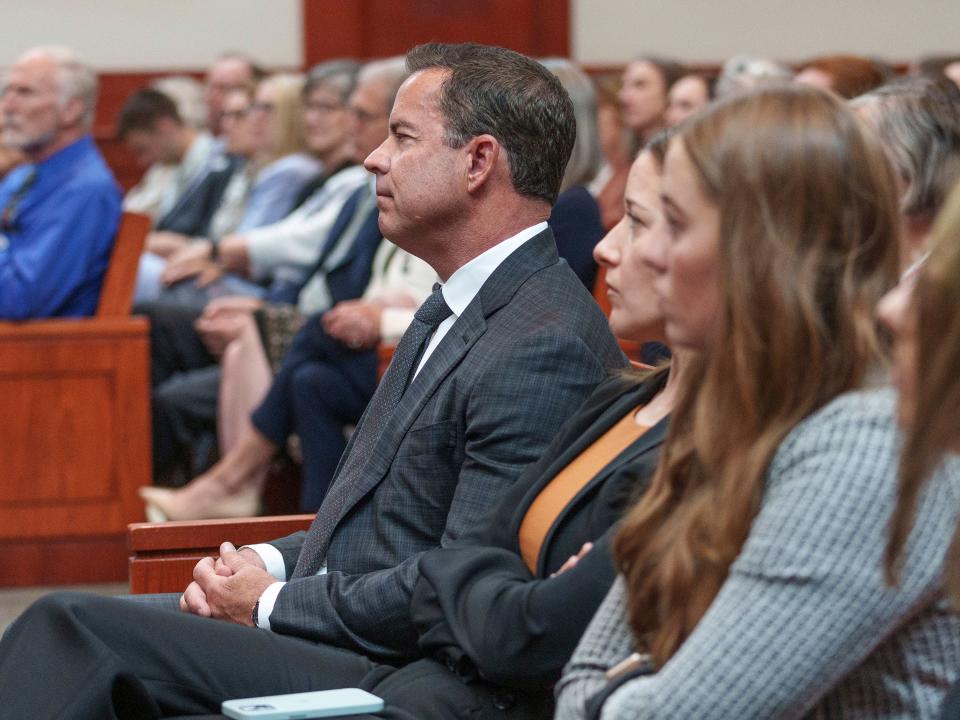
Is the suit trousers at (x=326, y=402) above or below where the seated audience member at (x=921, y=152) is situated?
below

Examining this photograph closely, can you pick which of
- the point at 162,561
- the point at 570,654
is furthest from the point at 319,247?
the point at 570,654

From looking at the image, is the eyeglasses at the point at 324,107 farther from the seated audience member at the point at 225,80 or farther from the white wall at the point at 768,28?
the white wall at the point at 768,28

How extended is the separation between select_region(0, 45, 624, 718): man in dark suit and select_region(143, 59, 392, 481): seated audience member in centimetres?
204

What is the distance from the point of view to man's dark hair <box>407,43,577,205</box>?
2.09 meters

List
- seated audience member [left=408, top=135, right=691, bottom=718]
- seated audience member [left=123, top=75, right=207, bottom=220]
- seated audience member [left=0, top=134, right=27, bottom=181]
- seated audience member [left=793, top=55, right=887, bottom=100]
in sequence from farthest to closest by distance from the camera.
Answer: seated audience member [left=123, top=75, right=207, bottom=220] < seated audience member [left=0, top=134, right=27, bottom=181] < seated audience member [left=793, top=55, right=887, bottom=100] < seated audience member [left=408, top=135, right=691, bottom=718]

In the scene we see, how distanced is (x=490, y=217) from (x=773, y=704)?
3.45 feet

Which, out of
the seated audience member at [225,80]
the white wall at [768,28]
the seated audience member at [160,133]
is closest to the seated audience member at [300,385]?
the seated audience member at [160,133]

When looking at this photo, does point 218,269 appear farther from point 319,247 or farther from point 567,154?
point 567,154

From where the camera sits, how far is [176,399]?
14.6 feet

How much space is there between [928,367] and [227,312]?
3.58m

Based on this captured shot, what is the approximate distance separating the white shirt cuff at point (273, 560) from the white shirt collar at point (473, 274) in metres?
0.42

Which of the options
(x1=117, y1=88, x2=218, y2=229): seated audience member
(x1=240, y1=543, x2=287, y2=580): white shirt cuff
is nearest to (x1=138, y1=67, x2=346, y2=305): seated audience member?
(x1=117, y1=88, x2=218, y2=229): seated audience member

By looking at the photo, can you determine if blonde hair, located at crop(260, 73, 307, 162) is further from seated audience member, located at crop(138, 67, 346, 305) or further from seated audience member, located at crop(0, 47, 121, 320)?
seated audience member, located at crop(0, 47, 121, 320)

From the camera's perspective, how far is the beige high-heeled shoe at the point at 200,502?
4023mm
